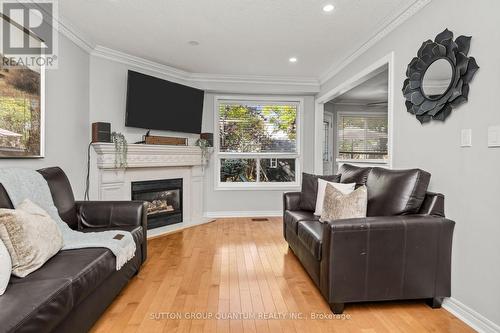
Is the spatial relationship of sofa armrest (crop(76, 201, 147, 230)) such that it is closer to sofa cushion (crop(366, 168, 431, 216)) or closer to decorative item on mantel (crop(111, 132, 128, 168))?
decorative item on mantel (crop(111, 132, 128, 168))

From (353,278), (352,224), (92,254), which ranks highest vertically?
(352,224)

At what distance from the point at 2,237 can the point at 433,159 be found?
2829 mm

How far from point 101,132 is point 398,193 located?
10.5 ft

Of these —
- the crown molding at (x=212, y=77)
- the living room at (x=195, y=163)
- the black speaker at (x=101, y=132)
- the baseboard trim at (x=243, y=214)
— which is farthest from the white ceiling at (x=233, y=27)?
the baseboard trim at (x=243, y=214)

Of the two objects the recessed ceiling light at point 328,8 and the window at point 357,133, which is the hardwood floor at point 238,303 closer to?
the recessed ceiling light at point 328,8

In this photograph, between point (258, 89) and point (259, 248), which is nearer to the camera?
point (259, 248)

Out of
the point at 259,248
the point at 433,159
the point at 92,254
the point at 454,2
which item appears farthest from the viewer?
the point at 259,248

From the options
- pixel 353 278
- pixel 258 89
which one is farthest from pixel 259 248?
pixel 258 89

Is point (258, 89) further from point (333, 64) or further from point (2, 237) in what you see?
point (2, 237)

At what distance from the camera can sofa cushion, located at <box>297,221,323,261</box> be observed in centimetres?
212

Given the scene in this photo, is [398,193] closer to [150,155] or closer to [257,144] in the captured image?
[150,155]

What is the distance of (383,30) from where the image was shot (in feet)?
9.57

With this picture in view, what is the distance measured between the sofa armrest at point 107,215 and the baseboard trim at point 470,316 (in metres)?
2.50

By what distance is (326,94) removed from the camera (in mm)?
4594
